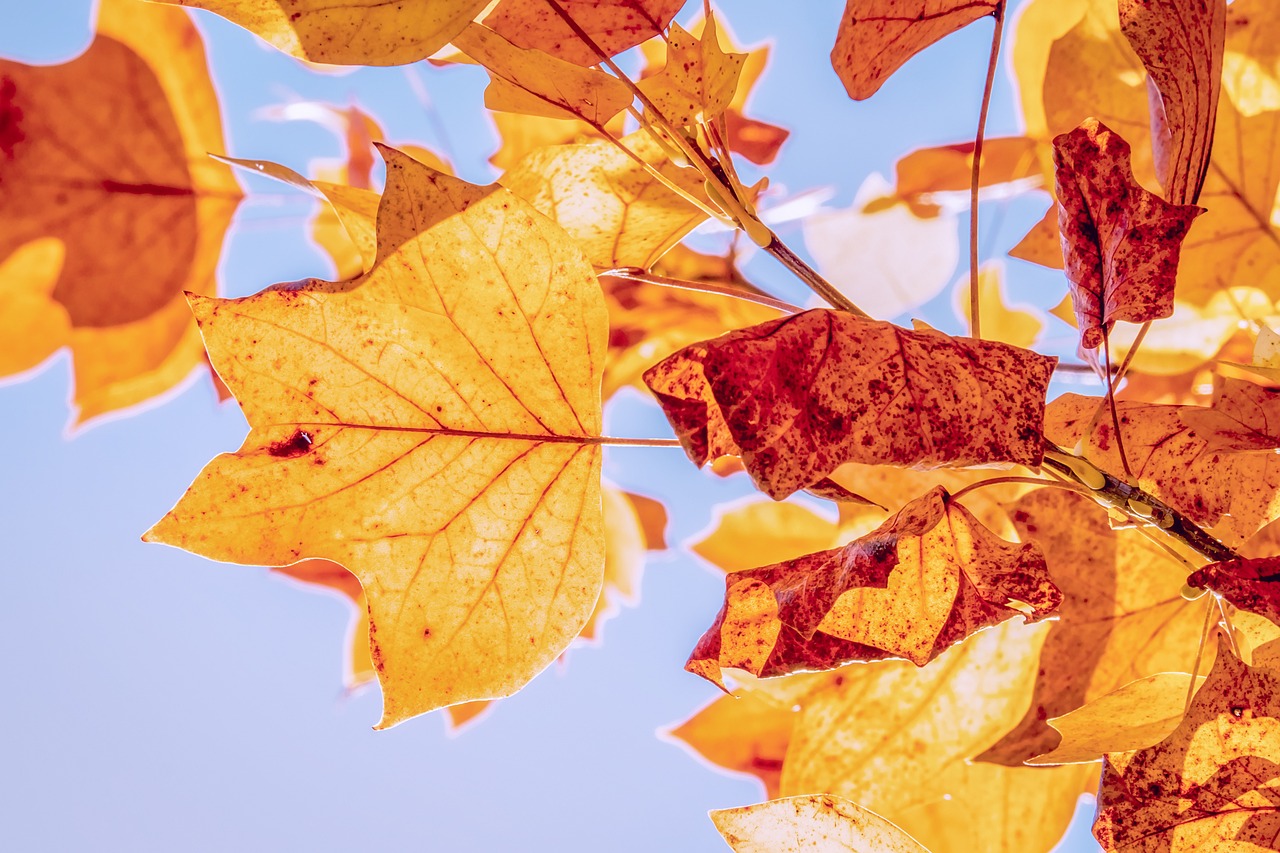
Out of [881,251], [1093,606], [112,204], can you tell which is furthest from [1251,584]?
[112,204]

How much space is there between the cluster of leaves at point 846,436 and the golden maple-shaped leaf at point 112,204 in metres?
0.03

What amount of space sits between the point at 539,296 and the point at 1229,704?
0.26 metres

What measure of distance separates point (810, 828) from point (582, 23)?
30 centimetres

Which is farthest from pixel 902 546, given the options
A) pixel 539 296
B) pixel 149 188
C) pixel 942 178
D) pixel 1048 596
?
pixel 149 188

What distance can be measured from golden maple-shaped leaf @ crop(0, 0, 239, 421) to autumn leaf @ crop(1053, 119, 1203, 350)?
486 millimetres

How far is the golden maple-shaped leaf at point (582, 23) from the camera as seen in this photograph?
291 mm

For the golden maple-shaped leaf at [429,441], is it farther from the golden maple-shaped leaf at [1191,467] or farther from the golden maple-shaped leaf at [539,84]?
the golden maple-shaped leaf at [1191,467]

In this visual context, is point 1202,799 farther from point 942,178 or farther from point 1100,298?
point 942,178

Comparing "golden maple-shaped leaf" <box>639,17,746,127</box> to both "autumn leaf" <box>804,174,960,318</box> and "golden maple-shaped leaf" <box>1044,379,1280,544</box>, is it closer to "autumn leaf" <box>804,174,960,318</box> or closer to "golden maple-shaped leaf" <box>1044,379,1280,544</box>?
"golden maple-shaped leaf" <box>1044,379,1280,544</box>

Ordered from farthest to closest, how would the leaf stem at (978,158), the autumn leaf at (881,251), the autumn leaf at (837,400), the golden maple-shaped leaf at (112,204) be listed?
the autumn leaf at (881,251)
the golden maple-shaped leaf at (112,204)
the leaf stem at (978,158)
the autumn leaf at (837,400)

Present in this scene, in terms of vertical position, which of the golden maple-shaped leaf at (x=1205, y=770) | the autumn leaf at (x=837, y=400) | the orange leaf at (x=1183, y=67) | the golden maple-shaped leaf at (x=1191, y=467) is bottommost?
the golden maple-shaped leaf at (x=1205, y=770)

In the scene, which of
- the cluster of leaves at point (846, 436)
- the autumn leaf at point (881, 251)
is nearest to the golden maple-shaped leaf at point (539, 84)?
the cluster of leaves at point (846, 436)

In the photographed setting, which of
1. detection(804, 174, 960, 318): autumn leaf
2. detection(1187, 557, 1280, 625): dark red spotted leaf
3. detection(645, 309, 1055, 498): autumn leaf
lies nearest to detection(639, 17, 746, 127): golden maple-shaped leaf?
detection(645, 309, 1055, 498): autumn leaf

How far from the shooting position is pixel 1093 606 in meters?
0.40
